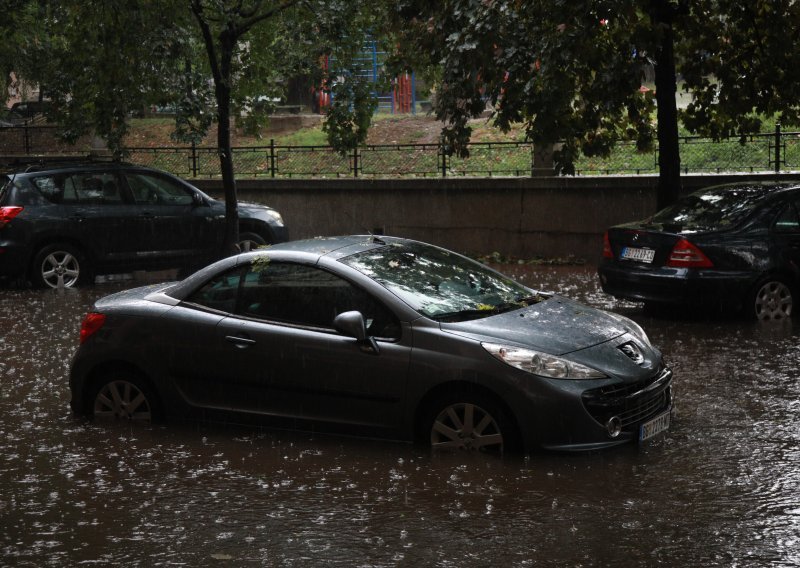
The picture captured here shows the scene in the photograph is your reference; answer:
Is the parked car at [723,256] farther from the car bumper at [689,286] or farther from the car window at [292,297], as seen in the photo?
the car window at [292,297]

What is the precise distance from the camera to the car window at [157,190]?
17.8 metres

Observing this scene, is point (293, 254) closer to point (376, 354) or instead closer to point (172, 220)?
point (376, 354)

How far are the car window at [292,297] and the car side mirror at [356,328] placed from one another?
14 cm

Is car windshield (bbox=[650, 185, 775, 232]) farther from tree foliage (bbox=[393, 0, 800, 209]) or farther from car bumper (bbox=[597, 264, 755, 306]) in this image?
tree foliage (bbox=[393, 0, 800, 209])

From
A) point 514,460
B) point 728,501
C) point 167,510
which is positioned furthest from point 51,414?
point 728,501

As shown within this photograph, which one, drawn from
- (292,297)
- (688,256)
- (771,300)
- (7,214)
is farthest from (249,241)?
(292,297)

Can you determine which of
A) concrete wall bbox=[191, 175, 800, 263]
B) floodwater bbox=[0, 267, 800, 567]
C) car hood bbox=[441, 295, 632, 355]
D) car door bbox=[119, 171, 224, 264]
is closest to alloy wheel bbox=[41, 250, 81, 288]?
car door bbox=[119, 171, 224, 264]

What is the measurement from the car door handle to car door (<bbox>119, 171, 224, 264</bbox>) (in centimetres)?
992

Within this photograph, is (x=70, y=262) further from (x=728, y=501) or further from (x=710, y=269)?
(x=728, y=501)

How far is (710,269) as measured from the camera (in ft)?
41.3

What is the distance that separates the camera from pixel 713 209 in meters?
13.1

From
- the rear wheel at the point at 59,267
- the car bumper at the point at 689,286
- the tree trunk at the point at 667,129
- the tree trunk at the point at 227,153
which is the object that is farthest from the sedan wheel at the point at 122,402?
the tree trunk at the point at 667,129

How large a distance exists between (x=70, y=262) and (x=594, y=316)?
10.8 meters

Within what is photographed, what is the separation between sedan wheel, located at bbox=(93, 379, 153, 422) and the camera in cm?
853
